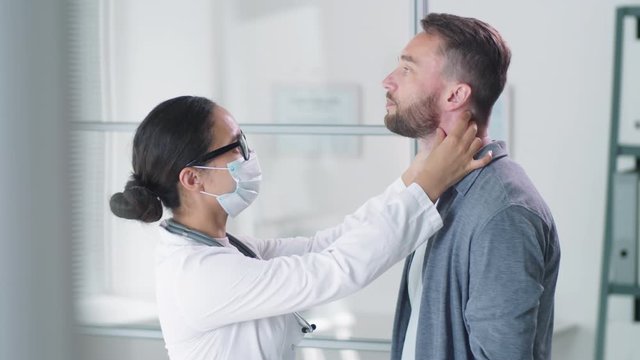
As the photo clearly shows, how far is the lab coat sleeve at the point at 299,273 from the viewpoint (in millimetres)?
1610

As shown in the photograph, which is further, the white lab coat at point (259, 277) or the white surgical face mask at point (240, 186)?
the white surgical face mask at point (240, 186)

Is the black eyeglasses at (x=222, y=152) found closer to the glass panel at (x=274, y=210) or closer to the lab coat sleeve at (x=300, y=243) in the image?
the lab coat sleeve at (x=300, y=243)

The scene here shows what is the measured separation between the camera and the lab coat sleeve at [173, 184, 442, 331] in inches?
63.4

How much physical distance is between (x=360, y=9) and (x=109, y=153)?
38.1 inches

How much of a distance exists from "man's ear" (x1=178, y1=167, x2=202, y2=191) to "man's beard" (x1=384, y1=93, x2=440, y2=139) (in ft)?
1.23

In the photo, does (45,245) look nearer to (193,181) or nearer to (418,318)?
(193,181)

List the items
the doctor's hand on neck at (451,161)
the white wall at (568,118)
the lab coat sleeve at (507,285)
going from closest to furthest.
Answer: the lab coat sleeve at (507,285), the doctor's hand on neck at (451,161), the white wall at (568,118)

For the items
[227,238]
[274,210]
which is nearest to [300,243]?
[227,238]

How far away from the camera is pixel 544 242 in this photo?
1.54 m

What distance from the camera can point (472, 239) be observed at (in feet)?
5.08

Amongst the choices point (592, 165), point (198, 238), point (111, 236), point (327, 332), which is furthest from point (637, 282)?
point (198, 238)

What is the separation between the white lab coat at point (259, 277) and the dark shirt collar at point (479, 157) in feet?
0.24

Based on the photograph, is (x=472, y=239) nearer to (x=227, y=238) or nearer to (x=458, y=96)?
(x=458, y=96)

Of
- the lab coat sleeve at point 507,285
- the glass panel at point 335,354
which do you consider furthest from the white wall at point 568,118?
the lab coat sleeve at point 507,285
